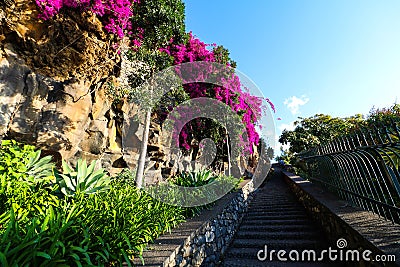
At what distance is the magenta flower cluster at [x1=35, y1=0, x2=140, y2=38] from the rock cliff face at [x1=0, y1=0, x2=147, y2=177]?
316mm

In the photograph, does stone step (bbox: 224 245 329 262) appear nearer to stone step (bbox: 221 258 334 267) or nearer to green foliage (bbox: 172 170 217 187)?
stone step (bbox: 221 258 334 267)

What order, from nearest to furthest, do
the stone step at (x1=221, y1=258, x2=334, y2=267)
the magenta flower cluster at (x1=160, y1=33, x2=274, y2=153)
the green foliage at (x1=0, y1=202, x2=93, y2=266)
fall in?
the green foliage at (x1=0, y1=202, x2=93, y2=266)
the stone step at (x1=221, y1=258, x2=334, y2=267)
the magenta flower cluster at (x1=160, y1=33, x2=274, y2=153)

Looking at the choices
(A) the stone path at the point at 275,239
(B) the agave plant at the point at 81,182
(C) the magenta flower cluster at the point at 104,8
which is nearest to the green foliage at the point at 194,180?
(A) the stone path at the point at 275,239

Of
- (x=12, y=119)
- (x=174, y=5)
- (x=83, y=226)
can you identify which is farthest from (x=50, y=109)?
(x=83, y=226)

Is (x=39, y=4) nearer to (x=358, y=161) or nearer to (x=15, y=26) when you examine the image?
(x=15, y=26)

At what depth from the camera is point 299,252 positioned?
3.04m

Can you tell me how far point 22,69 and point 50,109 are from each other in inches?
40.8

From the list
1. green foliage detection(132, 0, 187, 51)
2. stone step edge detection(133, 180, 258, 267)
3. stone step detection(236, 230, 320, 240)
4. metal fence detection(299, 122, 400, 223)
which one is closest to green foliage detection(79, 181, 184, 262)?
stone step edge detection(133, 180, 258, 267)

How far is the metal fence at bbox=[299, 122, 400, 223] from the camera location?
2150 mm

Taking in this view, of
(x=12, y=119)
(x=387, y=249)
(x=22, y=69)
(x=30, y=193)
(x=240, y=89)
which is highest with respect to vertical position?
(x=240, y=89)

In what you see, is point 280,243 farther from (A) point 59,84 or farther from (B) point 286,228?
(A) point 59,84

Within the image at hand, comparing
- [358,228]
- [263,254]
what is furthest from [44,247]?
[358,228]

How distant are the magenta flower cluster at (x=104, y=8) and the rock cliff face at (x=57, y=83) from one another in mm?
316

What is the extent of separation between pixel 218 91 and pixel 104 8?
13.4 feet
